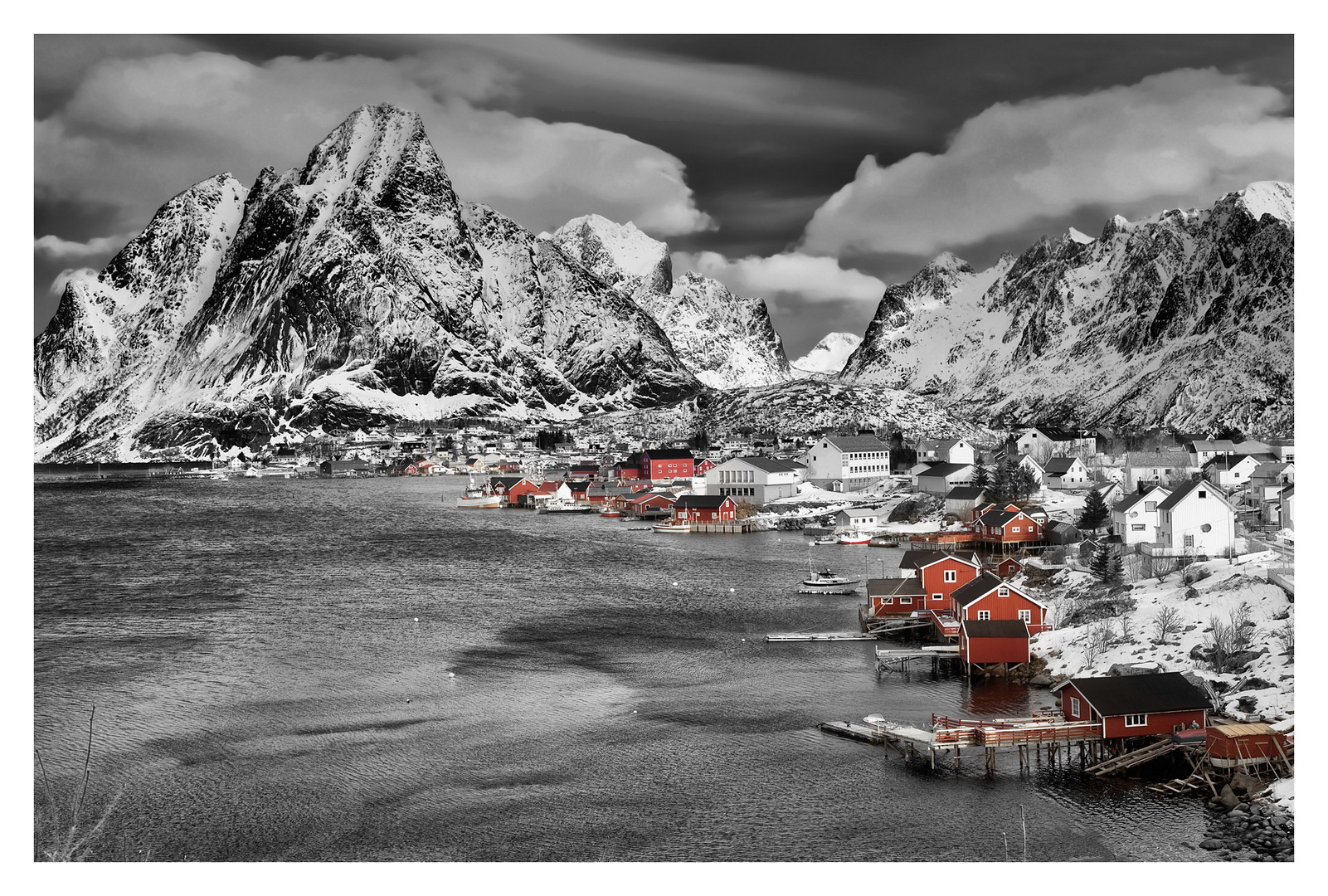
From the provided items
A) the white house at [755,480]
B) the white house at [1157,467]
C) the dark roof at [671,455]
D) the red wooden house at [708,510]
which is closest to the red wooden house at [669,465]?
the dark roof at [671,455]

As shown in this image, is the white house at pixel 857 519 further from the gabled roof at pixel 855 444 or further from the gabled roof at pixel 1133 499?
the gabled roof at pixel 855 444

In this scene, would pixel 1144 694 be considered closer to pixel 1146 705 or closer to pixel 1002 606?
pixel 1146 705

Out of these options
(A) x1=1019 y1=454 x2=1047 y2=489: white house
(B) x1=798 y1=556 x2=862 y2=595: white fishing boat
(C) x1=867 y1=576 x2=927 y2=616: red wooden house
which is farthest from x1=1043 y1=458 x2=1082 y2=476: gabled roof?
(C) x1=867 y1=576 x2=927 y2=616: red wooden house

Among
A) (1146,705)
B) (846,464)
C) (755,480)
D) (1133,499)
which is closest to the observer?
(1146,705)

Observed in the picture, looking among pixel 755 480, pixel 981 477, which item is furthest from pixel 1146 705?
pixel 755 480

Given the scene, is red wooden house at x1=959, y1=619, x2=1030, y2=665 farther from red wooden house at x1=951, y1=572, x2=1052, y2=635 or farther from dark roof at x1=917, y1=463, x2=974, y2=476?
dark roof at x1=917, y1=463, x2=974, y2=476
